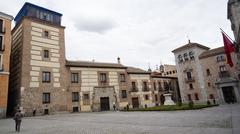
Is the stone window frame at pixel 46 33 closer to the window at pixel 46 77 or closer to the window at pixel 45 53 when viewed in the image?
the window at pixel 45 53

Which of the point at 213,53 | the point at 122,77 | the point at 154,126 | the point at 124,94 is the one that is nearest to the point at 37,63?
the point at 122,77

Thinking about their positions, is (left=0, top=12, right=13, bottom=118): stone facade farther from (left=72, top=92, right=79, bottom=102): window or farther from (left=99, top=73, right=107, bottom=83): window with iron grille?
(left=99, top=73, right=107, bottom=83): window with iron grille

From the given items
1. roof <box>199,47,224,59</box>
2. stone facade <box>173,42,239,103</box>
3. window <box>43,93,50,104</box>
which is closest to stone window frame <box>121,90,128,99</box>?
window <box>43,93,50,104</box>

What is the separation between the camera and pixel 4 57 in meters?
25.7

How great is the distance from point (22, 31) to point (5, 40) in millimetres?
3381

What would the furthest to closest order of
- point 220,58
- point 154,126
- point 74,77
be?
point 220,58, point 74,77, point 154,126

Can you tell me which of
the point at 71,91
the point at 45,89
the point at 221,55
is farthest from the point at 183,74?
the point at 45,89

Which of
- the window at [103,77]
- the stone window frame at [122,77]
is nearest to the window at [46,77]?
the window at [103,77]

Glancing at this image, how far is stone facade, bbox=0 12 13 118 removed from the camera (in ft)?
80.6

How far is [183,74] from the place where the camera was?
153ft

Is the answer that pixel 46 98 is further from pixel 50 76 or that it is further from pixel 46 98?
pixel 50 76

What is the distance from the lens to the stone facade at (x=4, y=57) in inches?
968

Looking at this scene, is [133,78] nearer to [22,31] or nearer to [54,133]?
[22,31]

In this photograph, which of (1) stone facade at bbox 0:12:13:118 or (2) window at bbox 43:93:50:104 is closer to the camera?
(1) stone facade at bbox 0:12:13:118
